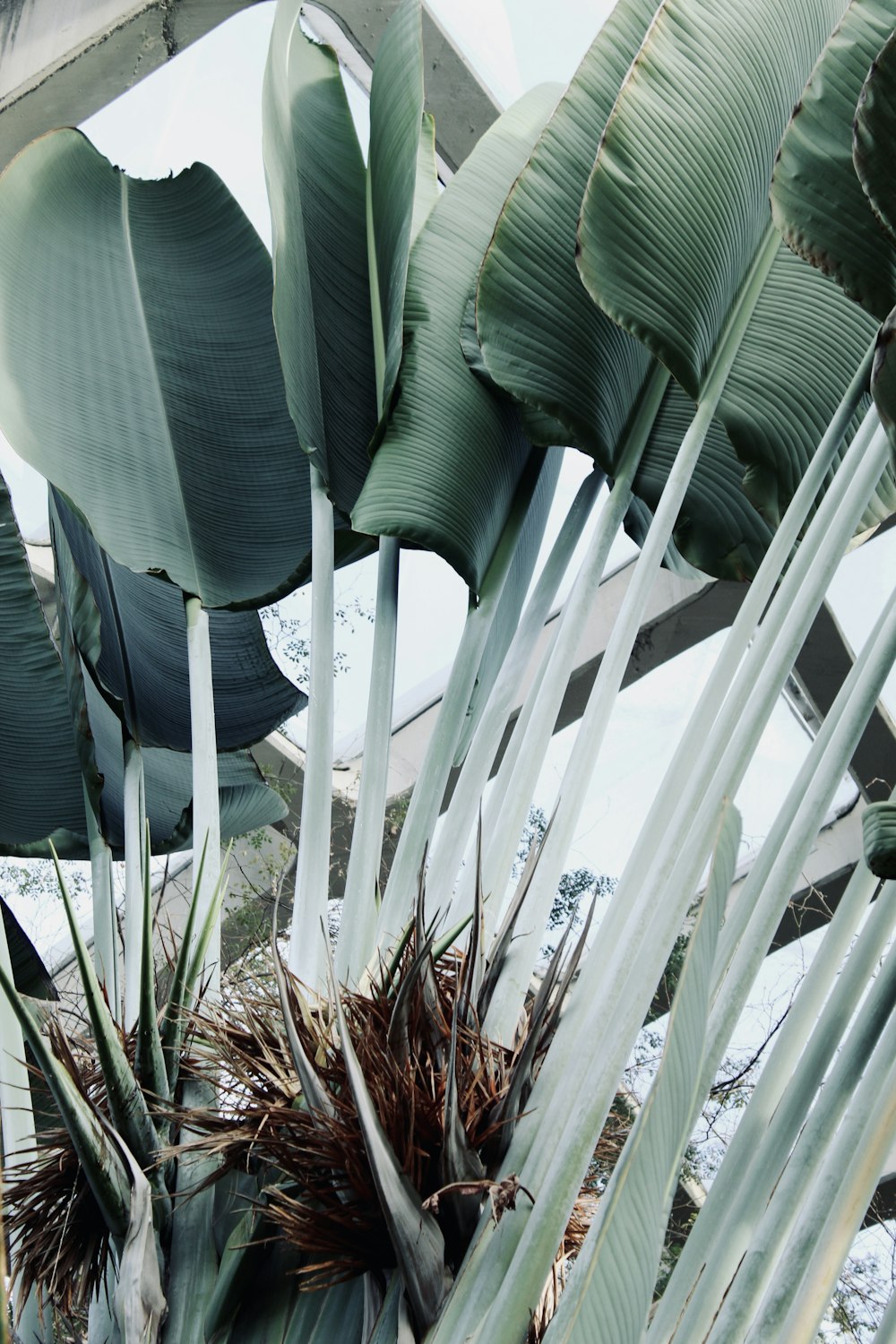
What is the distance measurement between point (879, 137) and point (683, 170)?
243 millimetres

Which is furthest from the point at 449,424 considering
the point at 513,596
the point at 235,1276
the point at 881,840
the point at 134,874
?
the point at 235,1276

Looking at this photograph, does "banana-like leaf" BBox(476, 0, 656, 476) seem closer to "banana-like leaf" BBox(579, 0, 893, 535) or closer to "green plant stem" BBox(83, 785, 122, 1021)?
"banana-like leaf" BBox(579, 0, 893, 535)

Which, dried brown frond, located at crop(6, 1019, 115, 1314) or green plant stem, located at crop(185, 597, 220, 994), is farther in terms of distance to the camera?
green plant stem, located at crop(185, 597, 220, 994)

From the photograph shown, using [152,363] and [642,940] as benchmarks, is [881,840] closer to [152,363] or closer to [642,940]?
[642,940]

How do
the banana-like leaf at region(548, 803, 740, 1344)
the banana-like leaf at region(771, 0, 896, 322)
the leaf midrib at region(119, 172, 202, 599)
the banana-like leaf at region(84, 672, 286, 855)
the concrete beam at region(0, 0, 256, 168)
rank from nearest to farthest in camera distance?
the banana-like leaf at region(548, 803, 740, 1344) → the banana-like leaf at region(771, 0, 896, 322) → the leaf midrib at region(119, 172, 202, 599) → the banana-like leaf at region(84, 672, 286, 855) → the concrete beam at region(0, 0, 256, 168)

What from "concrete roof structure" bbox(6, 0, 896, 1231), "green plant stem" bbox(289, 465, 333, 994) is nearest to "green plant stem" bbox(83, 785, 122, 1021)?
"green plant stem" bbox(289, 465, 333, 994)

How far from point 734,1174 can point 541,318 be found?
2.26 feet

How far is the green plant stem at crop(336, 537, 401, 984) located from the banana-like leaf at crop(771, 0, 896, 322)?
0.47 m

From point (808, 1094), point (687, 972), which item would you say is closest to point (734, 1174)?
point (808, 1094)

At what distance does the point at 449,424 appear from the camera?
1.11 metres

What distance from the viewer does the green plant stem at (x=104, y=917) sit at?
1.07 metres

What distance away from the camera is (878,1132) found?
0.66m

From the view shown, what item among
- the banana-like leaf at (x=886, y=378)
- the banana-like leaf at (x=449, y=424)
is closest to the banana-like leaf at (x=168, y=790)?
the banana-like leaf at (x=449, y=424)

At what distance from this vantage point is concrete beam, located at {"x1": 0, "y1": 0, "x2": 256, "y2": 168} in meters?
2.74
